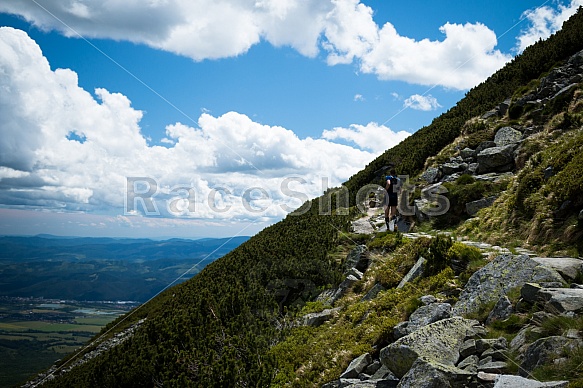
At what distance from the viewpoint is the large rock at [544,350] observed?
171 inches

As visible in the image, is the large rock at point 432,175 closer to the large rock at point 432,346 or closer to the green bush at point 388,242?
the green bush at point 388,242

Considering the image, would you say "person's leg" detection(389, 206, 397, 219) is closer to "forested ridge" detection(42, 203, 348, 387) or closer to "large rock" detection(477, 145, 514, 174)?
"forested ridge" detection(42, 203, 348, 387)

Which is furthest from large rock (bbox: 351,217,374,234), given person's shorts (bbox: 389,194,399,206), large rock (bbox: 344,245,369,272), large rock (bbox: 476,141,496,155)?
large rock (bbox: 476,141,496,155)

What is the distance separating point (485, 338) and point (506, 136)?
15.6 metres

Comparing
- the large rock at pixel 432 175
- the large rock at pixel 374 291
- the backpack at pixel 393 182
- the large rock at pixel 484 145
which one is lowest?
the large rock at pixel 374 291

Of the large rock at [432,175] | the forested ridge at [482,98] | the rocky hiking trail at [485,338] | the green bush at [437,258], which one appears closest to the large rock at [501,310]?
the rocky hiking trail at [485,338]

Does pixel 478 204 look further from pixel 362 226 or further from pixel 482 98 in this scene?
pixel 482 98

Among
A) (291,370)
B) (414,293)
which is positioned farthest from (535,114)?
(291,370)

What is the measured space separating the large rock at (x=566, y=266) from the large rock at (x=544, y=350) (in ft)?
8.17

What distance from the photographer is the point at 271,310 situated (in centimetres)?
1414

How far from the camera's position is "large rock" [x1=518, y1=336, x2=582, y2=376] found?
434cm

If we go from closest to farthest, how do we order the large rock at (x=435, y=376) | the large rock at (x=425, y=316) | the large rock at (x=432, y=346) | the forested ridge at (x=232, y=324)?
the large rock at (x=435, y=376), the large rock at (x=432, y=346), the large rock at (x=425, y=316), the forested ridge at (x=232, y=324)

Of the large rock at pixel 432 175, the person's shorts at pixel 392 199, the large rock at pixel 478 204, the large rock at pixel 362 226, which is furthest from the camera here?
the large rock at pixel 432 175

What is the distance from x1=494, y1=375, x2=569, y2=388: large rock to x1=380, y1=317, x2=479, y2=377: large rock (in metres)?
Answer: 1.14
